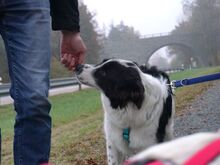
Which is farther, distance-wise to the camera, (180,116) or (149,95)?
(180,116)

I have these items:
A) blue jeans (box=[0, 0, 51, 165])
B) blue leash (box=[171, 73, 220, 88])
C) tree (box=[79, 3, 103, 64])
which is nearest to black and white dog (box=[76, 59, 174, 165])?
blue leash (box=[171, 73, 220, 88])

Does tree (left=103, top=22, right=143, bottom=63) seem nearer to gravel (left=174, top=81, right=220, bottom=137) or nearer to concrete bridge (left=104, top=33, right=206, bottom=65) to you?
concrete bridge (left=104, top=33, right=206, bottom=65)

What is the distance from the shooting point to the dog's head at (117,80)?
4.41 meters

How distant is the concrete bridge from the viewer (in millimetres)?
83188

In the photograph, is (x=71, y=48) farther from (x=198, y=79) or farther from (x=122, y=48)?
(x=122, y=48)

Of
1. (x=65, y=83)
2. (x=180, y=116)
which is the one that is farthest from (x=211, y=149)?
(x=65, y=83)

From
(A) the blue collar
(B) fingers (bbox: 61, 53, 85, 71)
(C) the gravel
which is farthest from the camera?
(C) the gravel

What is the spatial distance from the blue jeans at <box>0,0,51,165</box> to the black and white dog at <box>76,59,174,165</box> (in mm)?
1748

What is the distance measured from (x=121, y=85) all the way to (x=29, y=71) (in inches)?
75.1

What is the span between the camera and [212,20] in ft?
244

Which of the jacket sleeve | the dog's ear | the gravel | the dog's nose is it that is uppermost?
the jacket sleeve

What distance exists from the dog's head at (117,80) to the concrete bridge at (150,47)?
76.0 m

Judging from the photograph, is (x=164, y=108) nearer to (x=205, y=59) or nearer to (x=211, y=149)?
(x=211, y=149)

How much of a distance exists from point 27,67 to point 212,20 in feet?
244
